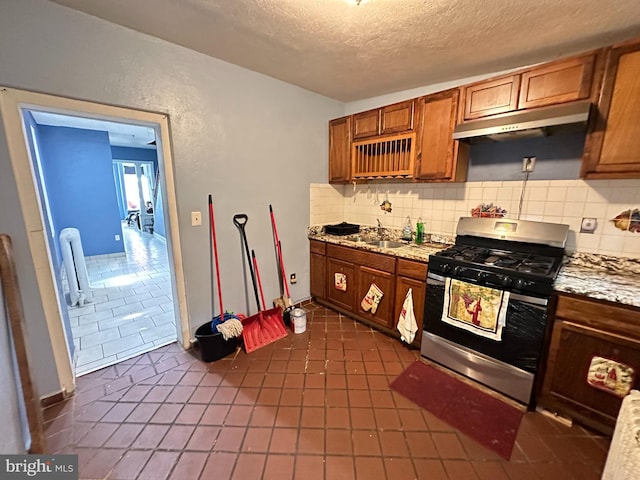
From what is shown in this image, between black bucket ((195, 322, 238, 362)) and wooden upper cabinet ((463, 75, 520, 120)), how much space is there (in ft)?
8.94

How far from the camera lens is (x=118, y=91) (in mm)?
1783

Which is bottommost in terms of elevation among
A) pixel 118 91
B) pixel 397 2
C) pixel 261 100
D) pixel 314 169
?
pixel 314 169

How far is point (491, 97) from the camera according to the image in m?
1.98

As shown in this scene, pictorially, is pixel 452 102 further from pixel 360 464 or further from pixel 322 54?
pixel 360 464

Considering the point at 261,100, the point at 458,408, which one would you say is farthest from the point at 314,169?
the point at 458,408

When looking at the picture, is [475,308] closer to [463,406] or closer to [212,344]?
[463,406]

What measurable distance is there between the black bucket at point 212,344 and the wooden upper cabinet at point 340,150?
210 centimetres

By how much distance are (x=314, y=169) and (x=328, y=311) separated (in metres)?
1.69

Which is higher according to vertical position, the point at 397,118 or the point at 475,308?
the point at 397,118

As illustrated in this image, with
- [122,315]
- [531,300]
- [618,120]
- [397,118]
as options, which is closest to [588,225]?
[618,120]

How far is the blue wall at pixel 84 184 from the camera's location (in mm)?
4445

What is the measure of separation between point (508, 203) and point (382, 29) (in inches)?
66.8

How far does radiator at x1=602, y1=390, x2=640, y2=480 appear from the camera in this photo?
945 millimetres

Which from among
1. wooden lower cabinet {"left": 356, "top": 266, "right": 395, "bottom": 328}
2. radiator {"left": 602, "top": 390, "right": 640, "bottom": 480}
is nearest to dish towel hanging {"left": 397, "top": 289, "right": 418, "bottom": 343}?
wooden lower cabinet {"left": 356, "top": 266, "right": 395, "bottom": 328}
